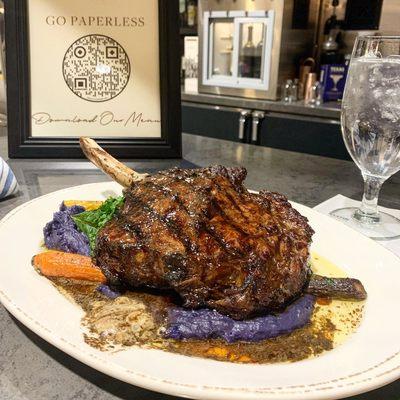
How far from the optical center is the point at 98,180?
54.1 inches

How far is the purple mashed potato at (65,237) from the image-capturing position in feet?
2.89

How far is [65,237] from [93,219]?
86 mm

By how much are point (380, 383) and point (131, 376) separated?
293 millimetres

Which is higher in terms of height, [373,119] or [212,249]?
[373,119]

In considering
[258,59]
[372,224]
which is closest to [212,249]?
[372,224]

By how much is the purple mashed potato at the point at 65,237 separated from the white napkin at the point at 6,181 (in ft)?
0.97

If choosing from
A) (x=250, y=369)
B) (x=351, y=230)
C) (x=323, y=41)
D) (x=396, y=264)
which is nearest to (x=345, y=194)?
(x=351, y=230)

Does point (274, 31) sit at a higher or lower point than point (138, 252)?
higher

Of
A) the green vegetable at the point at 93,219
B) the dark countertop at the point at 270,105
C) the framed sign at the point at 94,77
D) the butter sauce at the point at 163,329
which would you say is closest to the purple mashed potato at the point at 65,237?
the green vegetable at the point at 93,219

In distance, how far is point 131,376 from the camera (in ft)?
1.65

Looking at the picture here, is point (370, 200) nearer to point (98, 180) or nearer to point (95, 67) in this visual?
point (98, 180)

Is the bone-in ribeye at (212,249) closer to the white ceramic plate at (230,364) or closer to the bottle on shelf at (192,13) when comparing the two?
the white ceramic plate at (230,364)

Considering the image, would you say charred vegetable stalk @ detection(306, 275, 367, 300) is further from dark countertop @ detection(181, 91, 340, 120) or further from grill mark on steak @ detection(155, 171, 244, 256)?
dark countertop @ detection(181, 91, 340, 120)

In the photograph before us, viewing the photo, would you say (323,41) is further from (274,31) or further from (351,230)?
(351,230)
